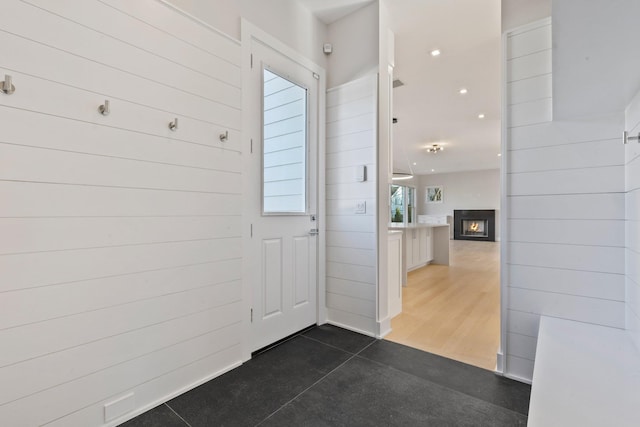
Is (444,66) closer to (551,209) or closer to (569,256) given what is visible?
(551,209)

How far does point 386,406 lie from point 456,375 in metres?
0.62

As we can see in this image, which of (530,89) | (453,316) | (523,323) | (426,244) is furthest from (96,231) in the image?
(426,244)

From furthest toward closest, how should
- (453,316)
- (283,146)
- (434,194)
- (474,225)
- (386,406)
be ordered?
(434,194)
(474,225)
(453,316)
(283,146)
(386,406)

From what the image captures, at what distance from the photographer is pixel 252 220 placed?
2.22m

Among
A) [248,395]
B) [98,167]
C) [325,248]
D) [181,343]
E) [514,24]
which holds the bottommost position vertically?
[248,395]

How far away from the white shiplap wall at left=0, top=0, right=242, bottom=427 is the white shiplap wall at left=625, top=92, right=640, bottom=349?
2.22m

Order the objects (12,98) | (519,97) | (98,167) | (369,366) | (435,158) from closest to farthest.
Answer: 1. (12,98)
2. (98,167)
3. (519,97)
4. (369,366)
5. (435,158)

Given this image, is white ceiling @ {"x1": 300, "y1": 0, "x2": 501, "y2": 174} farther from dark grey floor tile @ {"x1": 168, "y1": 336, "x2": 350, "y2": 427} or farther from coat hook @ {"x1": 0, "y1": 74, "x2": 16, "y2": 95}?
dark grey floor tile @ {"x1": 168, "y1": 336, "x2": 350, "y2": 427}

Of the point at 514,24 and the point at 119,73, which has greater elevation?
the point at 514,24

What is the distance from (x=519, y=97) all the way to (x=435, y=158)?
8226 millimetres

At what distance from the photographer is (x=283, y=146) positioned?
2.51m

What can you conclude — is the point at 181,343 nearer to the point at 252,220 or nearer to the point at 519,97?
the point at 252,220

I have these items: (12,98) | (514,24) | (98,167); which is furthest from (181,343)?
(514,24)

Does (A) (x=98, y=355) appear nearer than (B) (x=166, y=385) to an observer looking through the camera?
Yes
